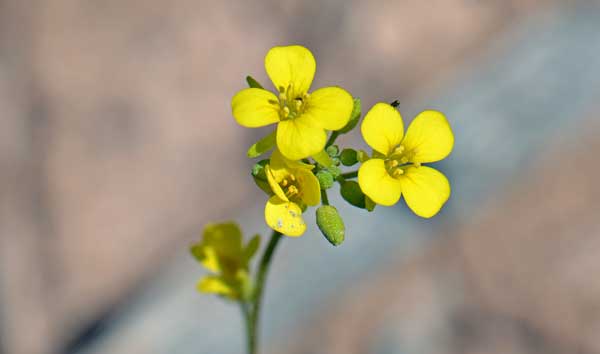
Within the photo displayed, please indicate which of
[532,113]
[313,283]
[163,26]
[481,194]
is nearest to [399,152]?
[313,283]

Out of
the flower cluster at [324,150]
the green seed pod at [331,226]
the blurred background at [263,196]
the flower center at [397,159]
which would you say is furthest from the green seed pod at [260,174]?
the blurred background at [263,196]

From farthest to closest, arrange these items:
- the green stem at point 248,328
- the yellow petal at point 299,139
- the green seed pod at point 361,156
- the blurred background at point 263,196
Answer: the blurred background at point 263,196, the green stem at point 248,328, the green seed pod at point 361,156, the yellow petal at point 299,139

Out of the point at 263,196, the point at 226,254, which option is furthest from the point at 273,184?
the point at 263,196

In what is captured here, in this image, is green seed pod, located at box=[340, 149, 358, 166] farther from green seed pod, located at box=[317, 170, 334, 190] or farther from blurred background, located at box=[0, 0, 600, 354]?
blurred background, located at box=[0, 0, 600, 354]

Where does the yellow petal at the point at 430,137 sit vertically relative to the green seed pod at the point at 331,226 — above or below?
above

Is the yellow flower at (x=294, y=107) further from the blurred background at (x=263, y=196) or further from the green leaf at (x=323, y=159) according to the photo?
the blurred background at (x=263, y=196)

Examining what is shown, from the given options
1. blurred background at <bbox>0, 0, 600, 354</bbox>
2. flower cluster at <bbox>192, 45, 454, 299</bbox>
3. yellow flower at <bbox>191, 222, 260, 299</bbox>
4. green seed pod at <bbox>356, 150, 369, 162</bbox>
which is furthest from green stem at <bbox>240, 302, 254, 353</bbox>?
blurred background at <bbox>0, 0, 600, 354</bbox>
